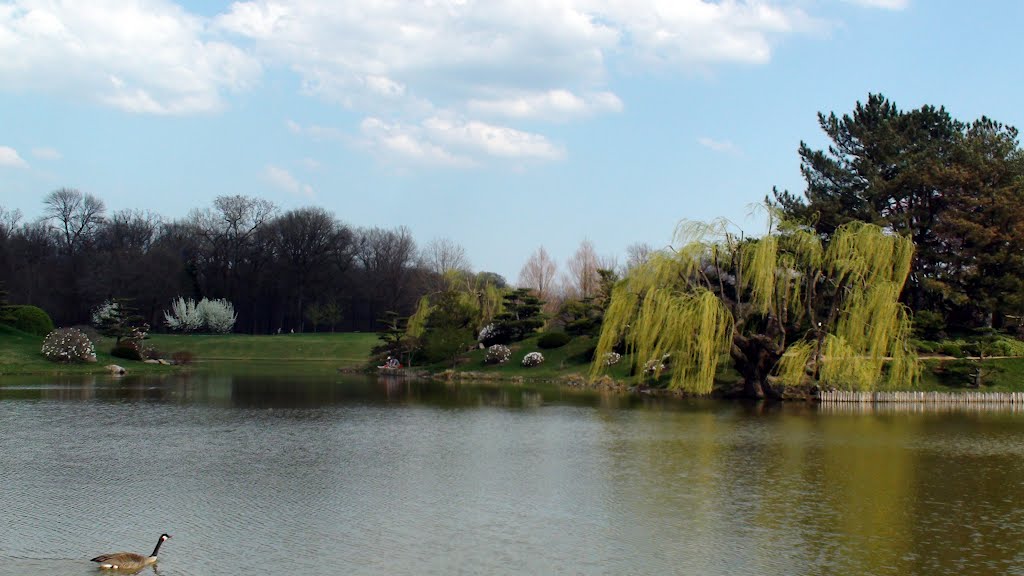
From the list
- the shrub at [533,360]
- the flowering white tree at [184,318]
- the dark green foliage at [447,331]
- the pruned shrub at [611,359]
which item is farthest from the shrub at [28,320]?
the pruned shrub at [611,359]

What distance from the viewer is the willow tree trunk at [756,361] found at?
37906mm

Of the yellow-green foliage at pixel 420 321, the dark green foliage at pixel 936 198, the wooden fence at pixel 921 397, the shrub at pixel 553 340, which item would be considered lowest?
the wooden fence at pixel 921 397

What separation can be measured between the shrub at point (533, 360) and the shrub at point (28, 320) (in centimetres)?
3256

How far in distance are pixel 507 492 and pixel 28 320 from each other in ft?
170

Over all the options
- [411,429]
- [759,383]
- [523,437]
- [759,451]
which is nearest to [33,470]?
[411,429]

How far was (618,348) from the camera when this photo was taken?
51469mm

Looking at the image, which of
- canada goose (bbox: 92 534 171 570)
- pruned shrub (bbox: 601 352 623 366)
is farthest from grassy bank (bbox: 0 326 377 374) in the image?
canada goose (bbox: 92 534 171 570)

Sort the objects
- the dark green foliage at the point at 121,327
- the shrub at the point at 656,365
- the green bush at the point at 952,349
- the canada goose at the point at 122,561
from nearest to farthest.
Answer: the canada goose at the point at 122,561 < the shrub at the point at 656,365 < the green bush at the point at 952,349 < the dark green foliage at the point at 121,327

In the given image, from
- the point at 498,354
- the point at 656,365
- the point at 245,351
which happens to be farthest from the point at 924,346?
the point at 245,351

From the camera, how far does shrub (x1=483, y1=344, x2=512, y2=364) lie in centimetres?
5503

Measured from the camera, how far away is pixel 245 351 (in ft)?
259

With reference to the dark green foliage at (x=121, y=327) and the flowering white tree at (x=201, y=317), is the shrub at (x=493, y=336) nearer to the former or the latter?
the dark green foliage at (x=121, y=327)

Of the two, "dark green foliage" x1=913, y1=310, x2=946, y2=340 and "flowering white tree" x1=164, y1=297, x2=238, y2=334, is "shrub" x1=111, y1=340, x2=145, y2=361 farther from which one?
"dark green foliage" x1=913, y1=310, x2=946, y2=340

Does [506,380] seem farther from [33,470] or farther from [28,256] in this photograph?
[28,256]
